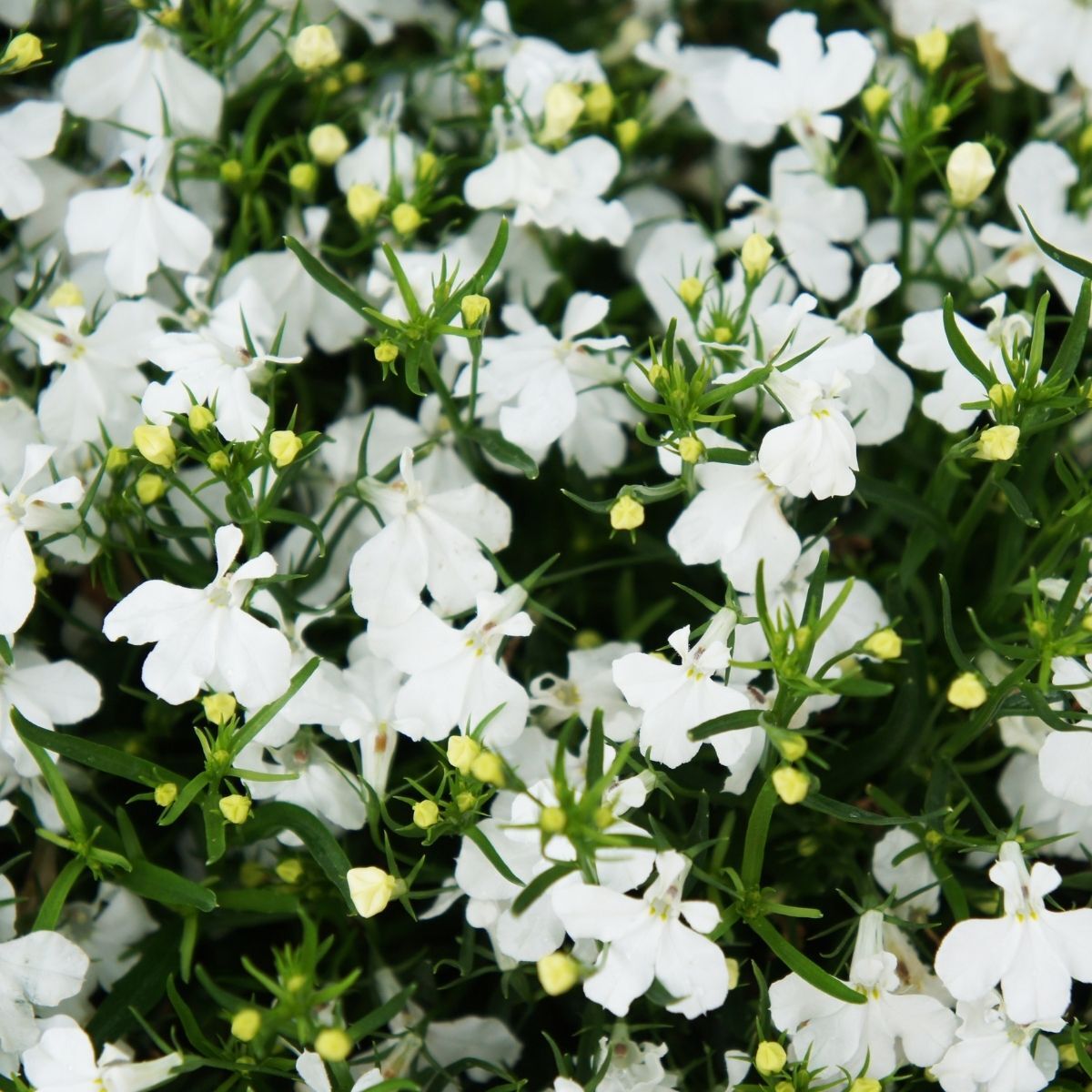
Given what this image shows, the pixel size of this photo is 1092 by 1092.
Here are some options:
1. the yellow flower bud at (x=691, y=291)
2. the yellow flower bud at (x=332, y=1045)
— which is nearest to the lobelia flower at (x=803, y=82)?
the yellow flower bud at (x=691, y=291)

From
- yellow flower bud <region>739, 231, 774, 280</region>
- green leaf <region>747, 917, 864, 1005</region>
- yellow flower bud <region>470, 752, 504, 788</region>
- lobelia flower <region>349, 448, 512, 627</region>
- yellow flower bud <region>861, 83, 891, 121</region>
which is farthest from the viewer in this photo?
yellow flower bud <region>861, 83, 891, 121</region>

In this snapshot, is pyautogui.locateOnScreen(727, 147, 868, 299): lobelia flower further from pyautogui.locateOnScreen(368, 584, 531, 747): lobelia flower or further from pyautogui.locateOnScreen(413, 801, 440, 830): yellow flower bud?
pyautogui.locateOnScreen(413, 801, 440, 830): yellow flower bud

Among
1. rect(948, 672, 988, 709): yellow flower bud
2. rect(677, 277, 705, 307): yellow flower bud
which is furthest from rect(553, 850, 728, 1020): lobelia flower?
rect(677, 277, 705, 307): yellow flower bud

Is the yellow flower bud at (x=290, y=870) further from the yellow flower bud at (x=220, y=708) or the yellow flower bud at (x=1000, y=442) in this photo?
the yellow flower bud at (x=1000, y=442)

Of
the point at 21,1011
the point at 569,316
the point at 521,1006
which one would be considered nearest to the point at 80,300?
the point at 569,316

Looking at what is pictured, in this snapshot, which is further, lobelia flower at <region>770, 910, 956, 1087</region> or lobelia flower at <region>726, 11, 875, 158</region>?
lobelia flower at <region>726, 11, 875, 158</region>

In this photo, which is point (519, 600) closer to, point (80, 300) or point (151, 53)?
point (80, 300)
